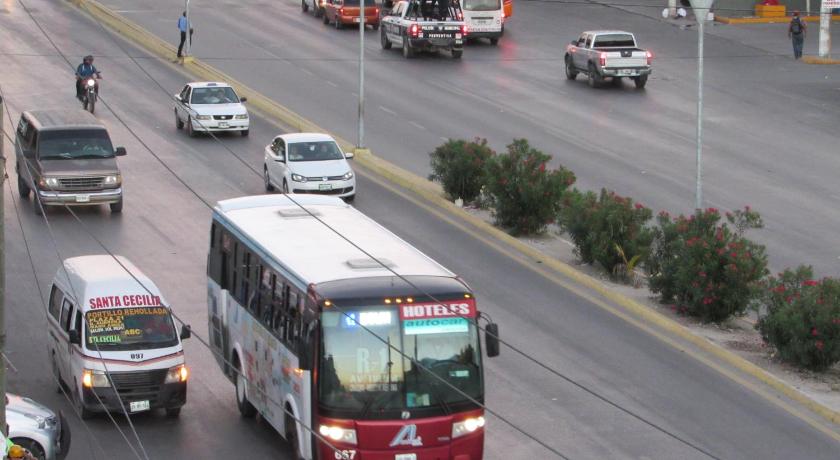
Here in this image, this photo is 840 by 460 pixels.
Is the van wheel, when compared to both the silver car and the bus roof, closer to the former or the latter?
the bus roof

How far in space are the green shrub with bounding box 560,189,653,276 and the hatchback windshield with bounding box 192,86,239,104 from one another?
52.7ft

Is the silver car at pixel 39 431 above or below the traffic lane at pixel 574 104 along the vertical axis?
below

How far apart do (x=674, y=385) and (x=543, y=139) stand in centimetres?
2020

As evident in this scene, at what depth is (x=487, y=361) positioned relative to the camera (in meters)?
22.8

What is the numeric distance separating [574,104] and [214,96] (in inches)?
483

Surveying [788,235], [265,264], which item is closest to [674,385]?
[265,264]

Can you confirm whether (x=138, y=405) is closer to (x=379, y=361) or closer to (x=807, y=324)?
(x=379, y=361)

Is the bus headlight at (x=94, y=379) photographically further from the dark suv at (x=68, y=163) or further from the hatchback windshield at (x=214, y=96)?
the hatchback windshield at (x=214, y=96)

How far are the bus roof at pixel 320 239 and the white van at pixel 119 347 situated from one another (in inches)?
70.0

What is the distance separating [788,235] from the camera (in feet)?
105

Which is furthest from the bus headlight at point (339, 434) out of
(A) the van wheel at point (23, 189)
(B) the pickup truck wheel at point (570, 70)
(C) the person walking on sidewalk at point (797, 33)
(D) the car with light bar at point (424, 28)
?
(C) the person walking on sidewalk at point (797, 33)

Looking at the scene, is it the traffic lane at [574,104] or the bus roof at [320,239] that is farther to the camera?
the traffic lane at [574,104]

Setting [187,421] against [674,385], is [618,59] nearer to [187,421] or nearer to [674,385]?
[674,385]

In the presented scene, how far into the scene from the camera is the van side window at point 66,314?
21.0 metres
